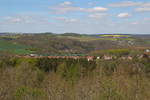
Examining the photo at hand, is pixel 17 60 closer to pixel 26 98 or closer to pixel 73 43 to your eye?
pixel 26 98

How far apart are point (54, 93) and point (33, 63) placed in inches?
1097

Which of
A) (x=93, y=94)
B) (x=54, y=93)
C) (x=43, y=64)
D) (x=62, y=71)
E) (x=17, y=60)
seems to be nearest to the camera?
(x=54, y=93)

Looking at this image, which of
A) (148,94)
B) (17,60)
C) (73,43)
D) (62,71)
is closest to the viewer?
(148,94)

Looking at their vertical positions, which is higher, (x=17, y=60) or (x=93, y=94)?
(x=93, y=94)

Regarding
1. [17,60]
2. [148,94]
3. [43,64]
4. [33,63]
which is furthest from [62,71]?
[148,94]

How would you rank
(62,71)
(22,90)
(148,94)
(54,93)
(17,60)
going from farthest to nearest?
(17,60)
(62,71)
(148,94)
(22,90)
(54,93)

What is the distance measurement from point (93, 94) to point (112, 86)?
740 mm

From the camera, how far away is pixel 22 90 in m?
7.45

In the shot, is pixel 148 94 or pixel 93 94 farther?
pixel 148 94

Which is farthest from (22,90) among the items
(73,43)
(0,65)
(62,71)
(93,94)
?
(73,43)

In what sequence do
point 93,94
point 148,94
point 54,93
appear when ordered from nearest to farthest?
1. point 54,93
2. point 93,94
3. point 148,94

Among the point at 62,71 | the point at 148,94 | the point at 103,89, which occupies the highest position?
the point at 103,89

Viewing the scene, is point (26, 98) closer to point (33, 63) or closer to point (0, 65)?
point (0, 65)

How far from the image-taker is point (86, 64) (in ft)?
107
